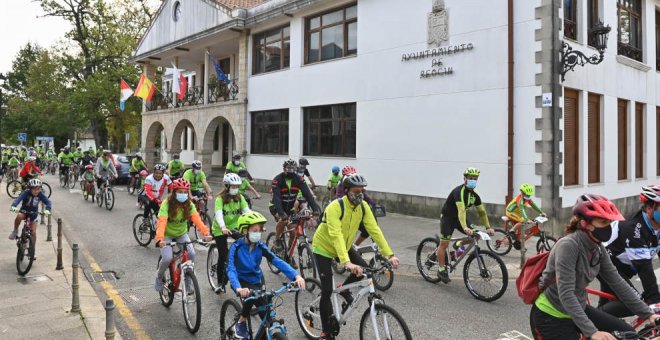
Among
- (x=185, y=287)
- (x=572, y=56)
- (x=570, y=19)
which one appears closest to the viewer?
(x=185, y=287)

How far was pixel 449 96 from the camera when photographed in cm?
1428

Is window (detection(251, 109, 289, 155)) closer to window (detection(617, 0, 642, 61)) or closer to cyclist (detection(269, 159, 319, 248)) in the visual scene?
cyclist (detection(269, 159, 319, 248))

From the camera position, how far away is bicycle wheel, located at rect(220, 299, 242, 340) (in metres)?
4.70

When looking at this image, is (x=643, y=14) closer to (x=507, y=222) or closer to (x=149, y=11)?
(x=507, y=222)

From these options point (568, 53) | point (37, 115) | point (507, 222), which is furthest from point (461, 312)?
point (37, 115)

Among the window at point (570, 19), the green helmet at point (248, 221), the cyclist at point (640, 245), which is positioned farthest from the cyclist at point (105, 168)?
the cyclist at point (640, 245)

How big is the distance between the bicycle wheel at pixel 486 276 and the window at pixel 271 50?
15445 mm

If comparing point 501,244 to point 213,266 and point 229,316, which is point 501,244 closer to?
point 213,266

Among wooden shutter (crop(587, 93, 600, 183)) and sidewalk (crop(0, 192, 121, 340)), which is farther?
wooden shutter (crop(587, 93, 600, 183))

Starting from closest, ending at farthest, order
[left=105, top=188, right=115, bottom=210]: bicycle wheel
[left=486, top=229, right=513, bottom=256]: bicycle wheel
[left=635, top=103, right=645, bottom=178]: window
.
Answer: [left=486, top=229, right=513, bottom=256]: bicycle wheel
[left=105, top=188, right=115, bottom=210]: bicycle wheel
[left=635, top=103, right=645, bottom=178]: window

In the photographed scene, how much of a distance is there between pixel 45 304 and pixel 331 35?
1460cm

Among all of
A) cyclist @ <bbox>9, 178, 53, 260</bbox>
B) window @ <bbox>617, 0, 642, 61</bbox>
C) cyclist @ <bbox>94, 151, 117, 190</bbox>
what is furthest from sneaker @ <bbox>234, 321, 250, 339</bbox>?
window @ <bbox>617, 0, 642, 61</bbox>

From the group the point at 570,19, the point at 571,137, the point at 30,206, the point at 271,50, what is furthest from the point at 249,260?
the point at 271,50

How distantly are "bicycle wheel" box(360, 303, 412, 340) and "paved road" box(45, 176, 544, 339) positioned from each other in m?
1.26
